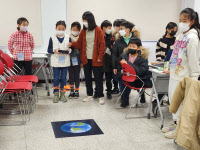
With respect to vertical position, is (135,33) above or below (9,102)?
above

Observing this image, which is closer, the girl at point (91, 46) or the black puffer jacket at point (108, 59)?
the girl at point (91, 46)

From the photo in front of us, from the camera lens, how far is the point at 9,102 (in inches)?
175

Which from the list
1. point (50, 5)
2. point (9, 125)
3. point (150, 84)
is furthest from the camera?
point (50, 5)

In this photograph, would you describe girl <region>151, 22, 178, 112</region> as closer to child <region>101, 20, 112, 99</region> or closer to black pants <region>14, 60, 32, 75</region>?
child <region>101, 20, 112, 99</region>

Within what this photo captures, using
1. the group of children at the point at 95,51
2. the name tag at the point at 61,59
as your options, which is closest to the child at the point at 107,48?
the group of children at the point at 95,51

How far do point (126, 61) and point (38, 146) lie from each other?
71.1 inches

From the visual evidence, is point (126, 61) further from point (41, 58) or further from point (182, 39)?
point (41, 58)

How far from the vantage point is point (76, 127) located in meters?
3.24

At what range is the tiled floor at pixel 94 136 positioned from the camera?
2711 millimetres

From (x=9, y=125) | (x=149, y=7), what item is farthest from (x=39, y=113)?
(x=149, y=7)

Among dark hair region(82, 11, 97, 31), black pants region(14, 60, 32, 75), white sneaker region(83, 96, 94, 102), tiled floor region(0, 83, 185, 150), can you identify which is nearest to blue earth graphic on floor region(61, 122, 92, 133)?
tiled floor region(0, 83, 185, 150)

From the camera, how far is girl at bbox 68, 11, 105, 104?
412 cm

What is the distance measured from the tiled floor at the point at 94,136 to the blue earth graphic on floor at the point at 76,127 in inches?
7.1

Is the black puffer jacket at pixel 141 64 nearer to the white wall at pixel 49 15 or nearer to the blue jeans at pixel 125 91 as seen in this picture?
the blue jeans at pixel 125 91
